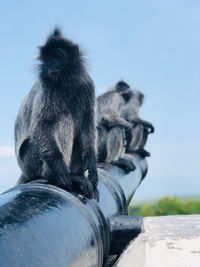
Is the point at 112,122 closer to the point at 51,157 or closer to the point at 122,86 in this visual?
the point at 122,86

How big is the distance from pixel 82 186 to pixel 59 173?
224 millimetres

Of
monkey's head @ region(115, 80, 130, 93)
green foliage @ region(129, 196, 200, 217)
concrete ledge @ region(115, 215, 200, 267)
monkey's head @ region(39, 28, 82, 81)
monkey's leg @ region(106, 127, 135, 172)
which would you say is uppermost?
monkey's head @ region(39, 28, 82, 81)

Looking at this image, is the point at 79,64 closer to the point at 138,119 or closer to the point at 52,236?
the point at 52,236

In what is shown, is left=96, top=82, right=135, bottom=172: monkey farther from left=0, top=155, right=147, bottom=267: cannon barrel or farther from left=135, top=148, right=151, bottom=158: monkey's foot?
left=0, top=155, right=147, bottom=267: cannon barrel

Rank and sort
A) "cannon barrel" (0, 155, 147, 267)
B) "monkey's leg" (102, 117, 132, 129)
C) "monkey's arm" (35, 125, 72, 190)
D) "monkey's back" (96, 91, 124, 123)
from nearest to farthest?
"cannon barrel" (0, 155, 147, 267), "monkey's arm" (35, 125, 72, 190), "monkey's leg" (102, 117, 132, 129), "monkey's back" (96, 91, 124, 123)

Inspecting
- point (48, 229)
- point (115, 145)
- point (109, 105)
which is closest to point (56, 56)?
point (48, 229)

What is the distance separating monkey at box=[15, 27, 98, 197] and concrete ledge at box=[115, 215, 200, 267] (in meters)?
0.77

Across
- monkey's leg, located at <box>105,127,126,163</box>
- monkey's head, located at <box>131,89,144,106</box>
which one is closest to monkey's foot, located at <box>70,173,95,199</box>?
monkey's leg, located at <box>105,127,126,163</box>

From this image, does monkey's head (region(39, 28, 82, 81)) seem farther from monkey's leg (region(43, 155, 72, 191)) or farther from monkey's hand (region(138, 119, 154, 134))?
monkey's hand (region(138, 119, 154, 134))

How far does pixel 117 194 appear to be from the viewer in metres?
3.53

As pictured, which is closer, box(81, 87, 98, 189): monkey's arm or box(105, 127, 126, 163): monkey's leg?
box(81, 87, 98, 189): monkey's arm

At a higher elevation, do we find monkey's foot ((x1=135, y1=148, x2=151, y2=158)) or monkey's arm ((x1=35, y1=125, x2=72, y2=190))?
monkey's arm ((x1=35, y1=125, x2=72, y2=190))

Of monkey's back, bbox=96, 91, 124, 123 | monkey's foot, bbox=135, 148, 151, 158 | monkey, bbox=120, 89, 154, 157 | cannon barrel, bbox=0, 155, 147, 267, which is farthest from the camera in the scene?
monkey, bbox=120, 89, 154, 157

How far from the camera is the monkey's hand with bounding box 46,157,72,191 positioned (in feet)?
8.95
